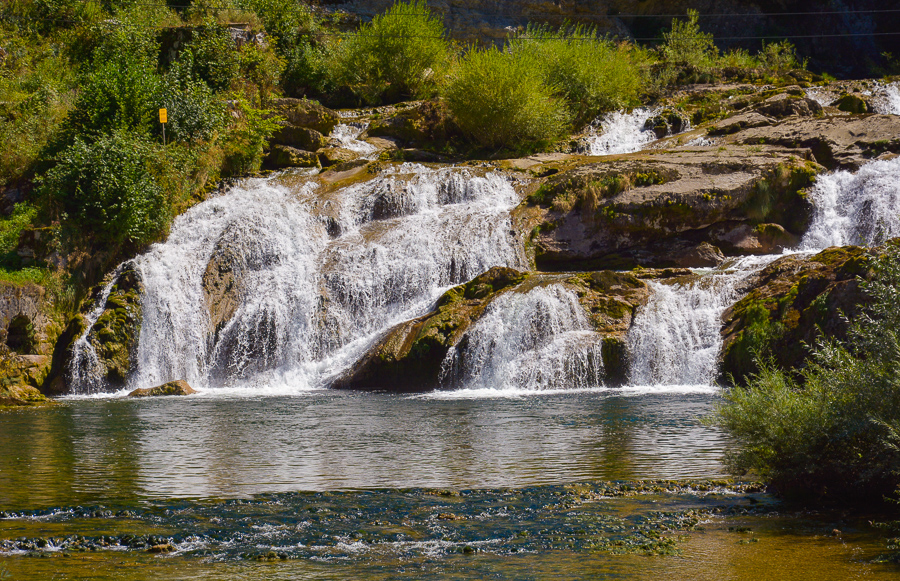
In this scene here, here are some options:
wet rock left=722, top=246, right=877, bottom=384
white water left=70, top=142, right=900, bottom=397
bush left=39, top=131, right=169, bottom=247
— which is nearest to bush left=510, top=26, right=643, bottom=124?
white water left=70, top=142, right=900, bottom=397

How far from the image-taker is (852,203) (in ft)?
76.6

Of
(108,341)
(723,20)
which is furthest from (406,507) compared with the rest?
(723,20)

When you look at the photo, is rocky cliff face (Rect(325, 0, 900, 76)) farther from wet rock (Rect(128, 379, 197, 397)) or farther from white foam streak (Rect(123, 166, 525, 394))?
wet rock (Rect(128, 379, 197, 397))

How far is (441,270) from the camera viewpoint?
22594 millimetres

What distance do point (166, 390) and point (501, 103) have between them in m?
16.1

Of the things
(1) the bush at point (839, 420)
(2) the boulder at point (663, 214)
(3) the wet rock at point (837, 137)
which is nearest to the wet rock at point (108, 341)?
(2) the boulder at point (663, 214)

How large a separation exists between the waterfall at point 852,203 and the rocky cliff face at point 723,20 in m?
24.3

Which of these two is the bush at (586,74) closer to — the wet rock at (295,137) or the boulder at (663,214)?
the wet rock at (295,137)

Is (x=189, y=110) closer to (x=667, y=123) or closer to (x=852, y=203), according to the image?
(x=667, y=123)

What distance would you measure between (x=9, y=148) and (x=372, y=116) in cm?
1303

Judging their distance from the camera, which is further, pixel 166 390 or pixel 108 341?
pixel 108 341

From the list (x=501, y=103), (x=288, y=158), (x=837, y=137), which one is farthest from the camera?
(x=501, y=103)

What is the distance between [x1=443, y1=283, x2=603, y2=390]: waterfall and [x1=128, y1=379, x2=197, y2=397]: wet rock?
583cm

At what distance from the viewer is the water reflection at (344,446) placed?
8.90 m
